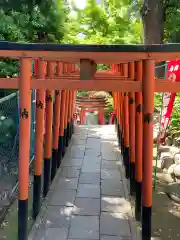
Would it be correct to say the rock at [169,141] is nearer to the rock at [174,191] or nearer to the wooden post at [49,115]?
the rock at [174,191]

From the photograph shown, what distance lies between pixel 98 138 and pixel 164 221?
5.92 meters

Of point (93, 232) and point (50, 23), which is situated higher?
point (50, 23)

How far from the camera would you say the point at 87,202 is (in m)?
5.77

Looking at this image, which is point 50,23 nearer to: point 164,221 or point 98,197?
point 98,197

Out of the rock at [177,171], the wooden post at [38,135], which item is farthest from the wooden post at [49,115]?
the rock at [177,171]

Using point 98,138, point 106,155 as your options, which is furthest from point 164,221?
point 98,138

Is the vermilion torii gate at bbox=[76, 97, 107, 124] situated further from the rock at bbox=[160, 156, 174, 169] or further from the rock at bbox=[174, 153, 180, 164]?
the rock at bbox=[174, 153, 180, 164]

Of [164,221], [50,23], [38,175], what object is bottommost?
[164,221]

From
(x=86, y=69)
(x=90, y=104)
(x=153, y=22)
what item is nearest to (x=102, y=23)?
(x=90, y=104)

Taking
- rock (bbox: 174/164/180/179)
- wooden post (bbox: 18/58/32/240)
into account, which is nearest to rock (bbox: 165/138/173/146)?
rock (bbox: 174/164/180/179)

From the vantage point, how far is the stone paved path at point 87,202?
186 inches

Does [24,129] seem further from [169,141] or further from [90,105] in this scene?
[90,105]

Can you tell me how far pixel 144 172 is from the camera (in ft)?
12.7

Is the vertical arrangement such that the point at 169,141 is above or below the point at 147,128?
below
